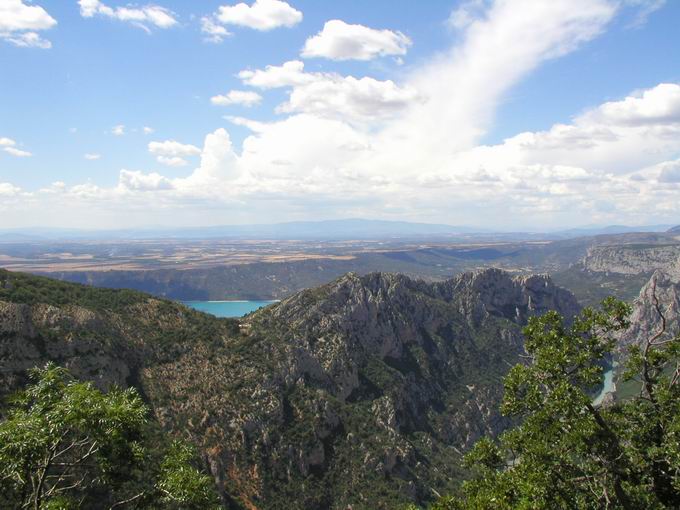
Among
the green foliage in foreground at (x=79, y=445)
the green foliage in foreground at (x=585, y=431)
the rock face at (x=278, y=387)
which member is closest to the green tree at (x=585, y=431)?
the green foliage in foreground at (x=585, y=431)

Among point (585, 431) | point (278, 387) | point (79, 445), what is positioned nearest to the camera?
point (79, 445)

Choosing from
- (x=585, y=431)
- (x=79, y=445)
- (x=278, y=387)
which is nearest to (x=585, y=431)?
(x=585, y=431)

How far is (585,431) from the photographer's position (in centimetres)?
2134

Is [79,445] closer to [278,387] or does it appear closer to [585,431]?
[585,431]

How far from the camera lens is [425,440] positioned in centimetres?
13675

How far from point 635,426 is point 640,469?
2575mm

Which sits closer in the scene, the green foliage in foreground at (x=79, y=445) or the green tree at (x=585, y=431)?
the green foliage in foreground at (x=79, y=445)

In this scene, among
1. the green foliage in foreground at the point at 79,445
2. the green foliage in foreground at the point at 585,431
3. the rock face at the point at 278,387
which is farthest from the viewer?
the rock face at the point at 278,387

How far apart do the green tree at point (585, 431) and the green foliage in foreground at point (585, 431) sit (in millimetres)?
47

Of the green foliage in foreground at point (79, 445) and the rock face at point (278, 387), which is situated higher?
A: the green foliage in foreground at point (79, 445)

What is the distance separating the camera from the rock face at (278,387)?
292 ft

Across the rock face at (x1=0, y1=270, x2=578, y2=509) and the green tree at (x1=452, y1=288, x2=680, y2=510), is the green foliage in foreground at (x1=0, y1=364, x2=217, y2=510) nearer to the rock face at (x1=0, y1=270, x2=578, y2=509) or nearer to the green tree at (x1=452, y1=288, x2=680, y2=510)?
the green tree at (x1=452, y1=288, x2=680, y2=510)

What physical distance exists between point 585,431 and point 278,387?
327ft

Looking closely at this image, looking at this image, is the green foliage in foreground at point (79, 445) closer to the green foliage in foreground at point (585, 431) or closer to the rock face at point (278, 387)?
the green foliage in foreground at point (585, 431)
